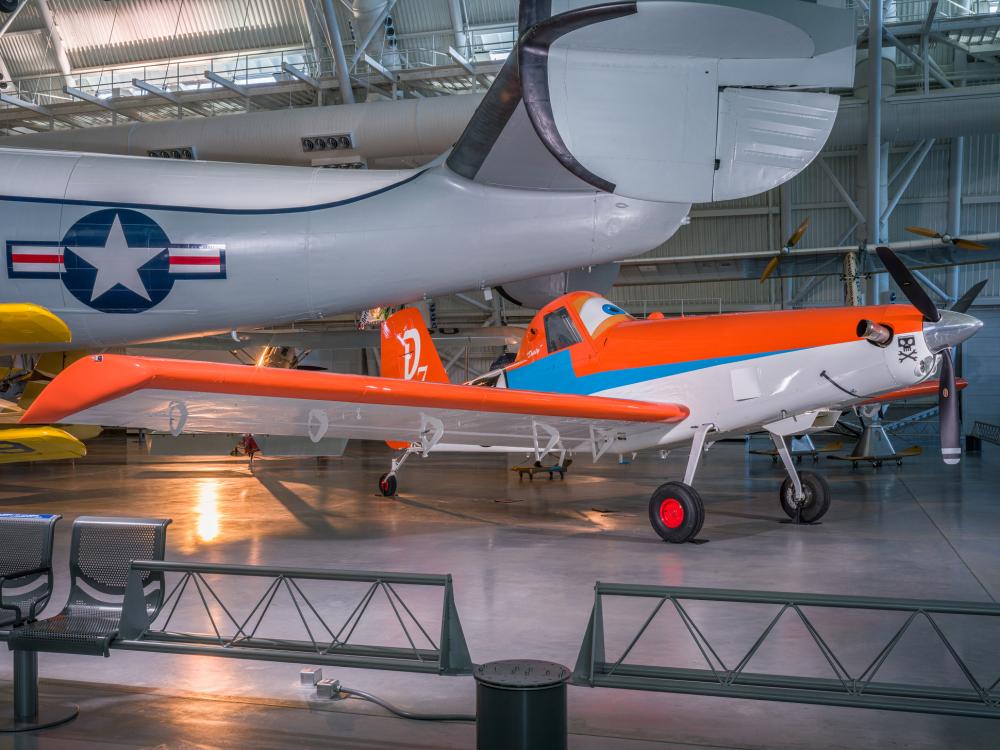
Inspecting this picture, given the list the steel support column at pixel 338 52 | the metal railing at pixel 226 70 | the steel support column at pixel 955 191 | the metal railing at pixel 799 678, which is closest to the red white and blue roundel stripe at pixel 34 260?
the metal railing at pixel 799 678

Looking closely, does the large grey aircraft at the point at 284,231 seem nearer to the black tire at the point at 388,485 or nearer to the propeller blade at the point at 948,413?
the propeller blade at the point at 948,413

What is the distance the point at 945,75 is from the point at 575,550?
72.2 feet

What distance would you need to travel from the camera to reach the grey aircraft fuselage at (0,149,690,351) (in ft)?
18.6

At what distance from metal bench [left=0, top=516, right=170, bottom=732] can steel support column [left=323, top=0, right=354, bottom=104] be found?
52.8 feet

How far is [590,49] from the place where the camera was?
3115mm

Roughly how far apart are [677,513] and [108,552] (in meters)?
5.30

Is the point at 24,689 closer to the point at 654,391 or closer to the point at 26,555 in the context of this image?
the point at 26,555

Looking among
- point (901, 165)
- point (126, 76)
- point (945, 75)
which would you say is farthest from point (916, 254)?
point (126, 76)

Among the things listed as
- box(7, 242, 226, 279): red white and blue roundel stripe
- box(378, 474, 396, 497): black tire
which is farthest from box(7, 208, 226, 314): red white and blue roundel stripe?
box(378, 474, 396, 497): black tire

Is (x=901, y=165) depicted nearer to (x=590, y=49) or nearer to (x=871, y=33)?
(x=871, y=33)

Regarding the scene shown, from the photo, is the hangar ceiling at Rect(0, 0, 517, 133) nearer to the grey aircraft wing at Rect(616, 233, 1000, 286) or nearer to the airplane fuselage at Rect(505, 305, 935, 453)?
the grey aircraft wing at Rect(616, 233, 1000, 286)

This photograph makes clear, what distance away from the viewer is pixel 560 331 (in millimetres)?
9547

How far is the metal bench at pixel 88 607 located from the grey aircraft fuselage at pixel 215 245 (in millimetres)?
2093

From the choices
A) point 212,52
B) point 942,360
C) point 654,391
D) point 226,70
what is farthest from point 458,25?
point 942,360
